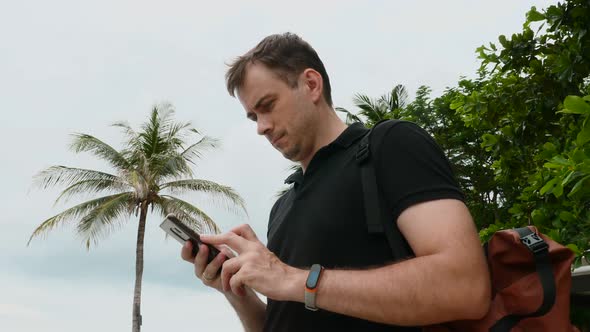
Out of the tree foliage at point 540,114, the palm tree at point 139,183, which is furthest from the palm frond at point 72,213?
the tree foliage at point 540,114

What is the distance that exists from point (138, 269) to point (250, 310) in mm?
25545

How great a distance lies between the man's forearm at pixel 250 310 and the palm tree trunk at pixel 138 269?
25228 mm

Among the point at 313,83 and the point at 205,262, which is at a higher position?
the point at 313,83

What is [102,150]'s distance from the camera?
2680cm

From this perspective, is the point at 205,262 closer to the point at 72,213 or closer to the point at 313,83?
the point at 313,83

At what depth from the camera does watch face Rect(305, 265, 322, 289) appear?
1.51 meters

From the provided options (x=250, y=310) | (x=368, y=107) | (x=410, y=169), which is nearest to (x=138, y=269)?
(x=368, y=107)

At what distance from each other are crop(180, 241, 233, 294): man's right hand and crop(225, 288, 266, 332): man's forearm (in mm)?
164

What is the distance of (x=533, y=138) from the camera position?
6.46 metres

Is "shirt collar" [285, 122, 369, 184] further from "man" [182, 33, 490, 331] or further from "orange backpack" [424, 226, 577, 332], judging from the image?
"orange backpack" [424, 226, 577, 332]

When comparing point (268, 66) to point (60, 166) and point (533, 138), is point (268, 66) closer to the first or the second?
point (533, 138)

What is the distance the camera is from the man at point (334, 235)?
4.83 ft

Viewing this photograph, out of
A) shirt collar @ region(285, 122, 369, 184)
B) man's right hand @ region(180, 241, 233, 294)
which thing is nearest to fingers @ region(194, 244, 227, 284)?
man's right hand @ region(180, 241, 233, 294)

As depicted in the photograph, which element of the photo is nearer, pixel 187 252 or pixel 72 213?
pixel 187 252
